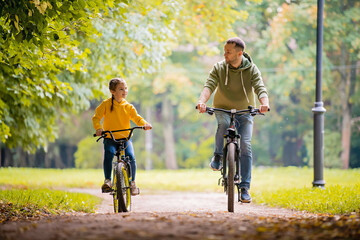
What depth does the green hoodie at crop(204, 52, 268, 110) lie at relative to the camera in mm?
7039

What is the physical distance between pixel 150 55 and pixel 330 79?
12.4 meters

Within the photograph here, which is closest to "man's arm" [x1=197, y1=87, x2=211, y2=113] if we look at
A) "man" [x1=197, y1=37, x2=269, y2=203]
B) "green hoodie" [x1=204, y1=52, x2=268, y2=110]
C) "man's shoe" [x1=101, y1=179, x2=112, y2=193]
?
"man" [x1=197, y1=37, x2=269, y2=203]

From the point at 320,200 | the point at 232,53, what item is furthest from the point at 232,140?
the point at 320,200

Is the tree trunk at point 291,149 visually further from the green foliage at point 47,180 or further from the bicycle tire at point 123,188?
the bicycle tire at point 123,188

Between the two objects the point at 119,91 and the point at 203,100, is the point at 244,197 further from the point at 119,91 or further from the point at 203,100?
the point at 119,91

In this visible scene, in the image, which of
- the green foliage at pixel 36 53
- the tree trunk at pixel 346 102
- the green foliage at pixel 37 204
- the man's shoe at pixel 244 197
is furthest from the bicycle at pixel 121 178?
the tree trunk at pixel 346 102

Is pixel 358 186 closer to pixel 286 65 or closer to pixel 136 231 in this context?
pixel 136 231

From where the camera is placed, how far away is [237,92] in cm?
709

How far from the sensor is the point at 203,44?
17219mm

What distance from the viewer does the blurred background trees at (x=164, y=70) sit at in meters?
8.07

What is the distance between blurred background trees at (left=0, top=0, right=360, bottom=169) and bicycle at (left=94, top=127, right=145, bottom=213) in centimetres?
161

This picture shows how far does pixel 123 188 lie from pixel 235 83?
2.01m

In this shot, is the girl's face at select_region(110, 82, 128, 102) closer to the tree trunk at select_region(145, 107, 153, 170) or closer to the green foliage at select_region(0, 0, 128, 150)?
the green foliage at select_region(0, 0, 128, 150)

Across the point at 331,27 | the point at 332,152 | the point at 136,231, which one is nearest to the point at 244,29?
the point at 331,27
